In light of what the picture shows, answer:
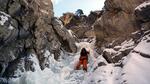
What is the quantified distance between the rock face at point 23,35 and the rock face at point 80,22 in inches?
603

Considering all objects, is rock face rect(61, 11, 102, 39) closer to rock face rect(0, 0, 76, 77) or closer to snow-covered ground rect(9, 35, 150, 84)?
rock face rect(0, 0, 76, 77)

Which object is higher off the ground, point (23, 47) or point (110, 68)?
point (23, 47)

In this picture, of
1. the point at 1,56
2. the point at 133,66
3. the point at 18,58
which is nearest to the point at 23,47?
the point at 18,58

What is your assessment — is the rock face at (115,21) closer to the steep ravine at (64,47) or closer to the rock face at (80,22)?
the steep ravine at (64,47)

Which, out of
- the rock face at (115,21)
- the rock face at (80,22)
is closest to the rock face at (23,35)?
the rock face at (115,21)

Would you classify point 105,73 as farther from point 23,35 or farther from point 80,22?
point 80,22

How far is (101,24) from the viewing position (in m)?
24.5

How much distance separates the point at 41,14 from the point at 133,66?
1164 centimetres

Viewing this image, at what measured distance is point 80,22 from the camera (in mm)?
45594

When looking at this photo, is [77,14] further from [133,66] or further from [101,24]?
[133,66]

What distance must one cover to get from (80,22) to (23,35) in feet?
86.7

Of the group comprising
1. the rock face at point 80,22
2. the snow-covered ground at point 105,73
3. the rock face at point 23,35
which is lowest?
the snow-covered ground at point 105,73

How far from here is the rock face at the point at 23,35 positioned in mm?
18016

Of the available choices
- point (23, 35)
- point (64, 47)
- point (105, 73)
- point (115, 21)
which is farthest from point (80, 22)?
point (105, 73)
